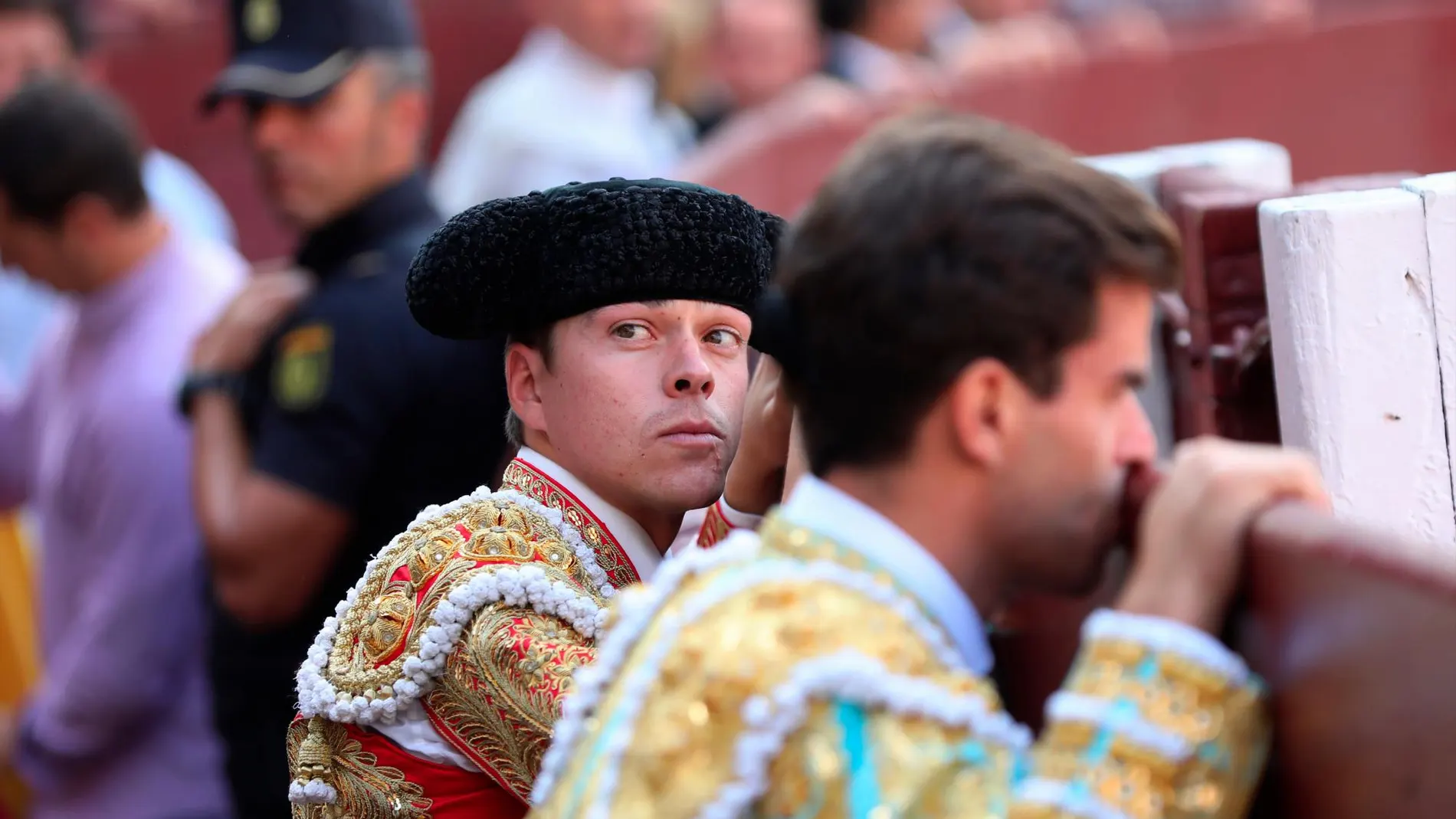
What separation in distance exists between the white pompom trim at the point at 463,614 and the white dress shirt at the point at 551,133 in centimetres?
423

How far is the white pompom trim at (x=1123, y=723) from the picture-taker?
50.1 inches

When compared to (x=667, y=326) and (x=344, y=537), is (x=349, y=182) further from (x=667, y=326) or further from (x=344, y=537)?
(x=667, y=326)

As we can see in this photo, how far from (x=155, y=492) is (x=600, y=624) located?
2722 mm

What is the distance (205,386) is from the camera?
3.94 meters

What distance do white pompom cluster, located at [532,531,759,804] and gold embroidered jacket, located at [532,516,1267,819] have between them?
0.09ft

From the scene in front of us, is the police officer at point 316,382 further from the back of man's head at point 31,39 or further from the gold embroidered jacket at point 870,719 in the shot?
the back of man's head at point 31,39

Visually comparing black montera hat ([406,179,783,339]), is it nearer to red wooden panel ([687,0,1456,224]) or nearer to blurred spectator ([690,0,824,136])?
red wooden panel ([687,0,1456,224])

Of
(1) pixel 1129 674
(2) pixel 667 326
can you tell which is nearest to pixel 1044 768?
(1) pixel 1129 674

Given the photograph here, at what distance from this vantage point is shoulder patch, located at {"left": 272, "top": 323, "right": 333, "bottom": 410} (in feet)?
11.7

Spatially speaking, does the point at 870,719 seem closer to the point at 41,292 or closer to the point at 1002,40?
the point at 41,292

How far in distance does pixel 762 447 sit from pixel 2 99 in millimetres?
4671

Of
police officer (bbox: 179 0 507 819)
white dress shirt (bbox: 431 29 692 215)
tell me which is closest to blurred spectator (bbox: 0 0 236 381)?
white dress shirt (bbox: 431 29 692 215)

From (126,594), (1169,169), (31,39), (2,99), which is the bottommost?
(126,594)

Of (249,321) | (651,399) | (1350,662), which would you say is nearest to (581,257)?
(651,399)
